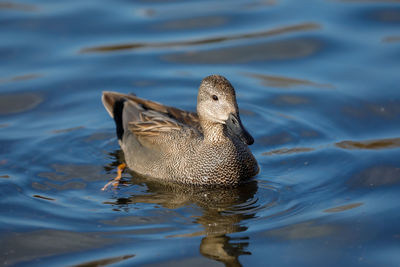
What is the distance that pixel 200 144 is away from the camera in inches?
331

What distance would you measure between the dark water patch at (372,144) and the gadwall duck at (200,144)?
1353 mm

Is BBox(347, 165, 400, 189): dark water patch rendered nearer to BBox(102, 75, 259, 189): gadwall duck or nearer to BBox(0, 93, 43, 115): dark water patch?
BBox(102, 75, 259, 189): gadwall duck

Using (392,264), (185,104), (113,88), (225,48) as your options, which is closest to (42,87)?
(113,88)

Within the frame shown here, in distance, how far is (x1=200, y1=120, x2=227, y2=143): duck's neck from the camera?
325 inches

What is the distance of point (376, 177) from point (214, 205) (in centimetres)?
200

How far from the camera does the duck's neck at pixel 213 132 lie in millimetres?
8250

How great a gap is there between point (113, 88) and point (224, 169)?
12.0 ft

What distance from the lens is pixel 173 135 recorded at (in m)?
8.63

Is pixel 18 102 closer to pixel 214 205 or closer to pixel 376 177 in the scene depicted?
pixel 214 205

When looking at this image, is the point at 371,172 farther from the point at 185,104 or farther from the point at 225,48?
the point at 225,48

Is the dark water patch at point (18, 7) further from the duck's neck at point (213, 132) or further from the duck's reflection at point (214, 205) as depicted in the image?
the duck's neck at point (213, 132)

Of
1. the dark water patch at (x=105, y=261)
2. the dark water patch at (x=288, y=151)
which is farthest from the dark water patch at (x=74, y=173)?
the dark water patch at (x=288, y=151)

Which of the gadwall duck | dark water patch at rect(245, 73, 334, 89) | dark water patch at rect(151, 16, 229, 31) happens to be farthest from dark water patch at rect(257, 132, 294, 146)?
dark water patch at rect(151, 16, 229, 31)

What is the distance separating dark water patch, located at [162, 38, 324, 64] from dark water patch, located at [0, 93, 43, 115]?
2.51m
